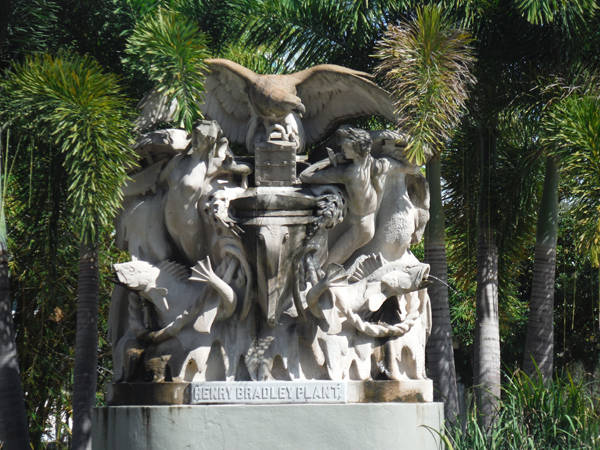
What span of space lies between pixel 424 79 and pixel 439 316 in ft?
11.8

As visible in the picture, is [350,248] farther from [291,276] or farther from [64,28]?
[64,28]

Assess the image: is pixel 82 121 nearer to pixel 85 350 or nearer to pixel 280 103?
pixel 280 103

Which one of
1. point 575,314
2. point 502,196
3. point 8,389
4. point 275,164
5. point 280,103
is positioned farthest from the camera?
point 575,314

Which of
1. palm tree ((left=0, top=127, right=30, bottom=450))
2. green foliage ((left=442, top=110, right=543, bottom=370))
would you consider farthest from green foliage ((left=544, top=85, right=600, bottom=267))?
palm tree ((left=0, top=127, right=30, bottom=450))

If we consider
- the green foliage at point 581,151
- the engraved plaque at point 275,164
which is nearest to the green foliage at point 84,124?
the engraved plaque at point 275,164

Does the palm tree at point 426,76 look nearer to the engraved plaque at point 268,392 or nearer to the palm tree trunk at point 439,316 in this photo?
the engraved plaque at point 268,392

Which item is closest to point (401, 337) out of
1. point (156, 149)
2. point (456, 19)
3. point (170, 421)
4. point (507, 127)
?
point (170, 421)

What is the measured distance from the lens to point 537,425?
23.4 ft

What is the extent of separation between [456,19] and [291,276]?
4.07 meters

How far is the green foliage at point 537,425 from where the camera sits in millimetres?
6828

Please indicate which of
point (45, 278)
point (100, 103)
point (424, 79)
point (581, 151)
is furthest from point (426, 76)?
point (45, 278)

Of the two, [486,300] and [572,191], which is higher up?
[572,191]

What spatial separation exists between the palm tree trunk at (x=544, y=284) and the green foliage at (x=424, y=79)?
→ 8.92ft

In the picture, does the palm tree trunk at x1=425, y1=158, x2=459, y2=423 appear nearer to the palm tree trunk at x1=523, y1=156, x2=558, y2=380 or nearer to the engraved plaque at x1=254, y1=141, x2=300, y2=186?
the palm tree trunk at x1=523, y1=156, x2=558, y2=380
